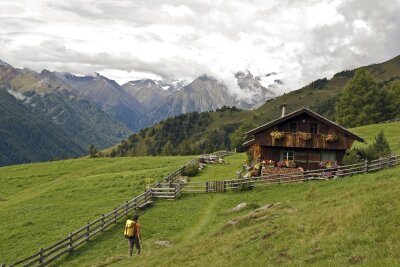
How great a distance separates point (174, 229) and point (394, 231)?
64.0 feet

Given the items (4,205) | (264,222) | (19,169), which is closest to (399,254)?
(264,222)

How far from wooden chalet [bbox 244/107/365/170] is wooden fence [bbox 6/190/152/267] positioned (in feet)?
53.0

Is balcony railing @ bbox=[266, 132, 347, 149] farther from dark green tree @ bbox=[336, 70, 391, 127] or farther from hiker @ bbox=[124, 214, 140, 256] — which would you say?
dark green tree @ bbox=[336, 70, 391, 127]

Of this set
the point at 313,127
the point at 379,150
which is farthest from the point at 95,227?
the point at 379,150

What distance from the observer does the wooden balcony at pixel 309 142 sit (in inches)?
1916

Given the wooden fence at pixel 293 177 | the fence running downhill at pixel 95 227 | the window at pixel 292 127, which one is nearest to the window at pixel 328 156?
the window at pixel 292 127

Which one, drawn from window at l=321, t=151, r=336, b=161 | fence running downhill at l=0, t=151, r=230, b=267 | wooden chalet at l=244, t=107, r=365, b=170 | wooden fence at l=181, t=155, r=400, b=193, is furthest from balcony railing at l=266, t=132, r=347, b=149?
fence running downhill at l=0, t=151, r=230, b=267

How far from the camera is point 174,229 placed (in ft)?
109

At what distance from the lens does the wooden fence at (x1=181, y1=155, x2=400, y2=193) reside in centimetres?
3994

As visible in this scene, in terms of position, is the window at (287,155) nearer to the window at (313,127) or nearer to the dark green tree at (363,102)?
the window at (313,127)

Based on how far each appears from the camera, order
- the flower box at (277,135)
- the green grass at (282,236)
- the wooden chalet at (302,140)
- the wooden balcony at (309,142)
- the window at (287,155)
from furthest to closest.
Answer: the window at (287,155) → the flower box at (277,135) → the wooden chalet at (302,140) → the wooden balcony at (309,142) → the green grass at (282,236)

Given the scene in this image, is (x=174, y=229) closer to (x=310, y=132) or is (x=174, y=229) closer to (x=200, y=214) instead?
(x=200, y=214)

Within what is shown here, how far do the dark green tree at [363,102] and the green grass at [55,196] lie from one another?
44.7 meters

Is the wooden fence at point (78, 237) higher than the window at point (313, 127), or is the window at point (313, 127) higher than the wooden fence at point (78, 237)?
the window at point (313, 127)
